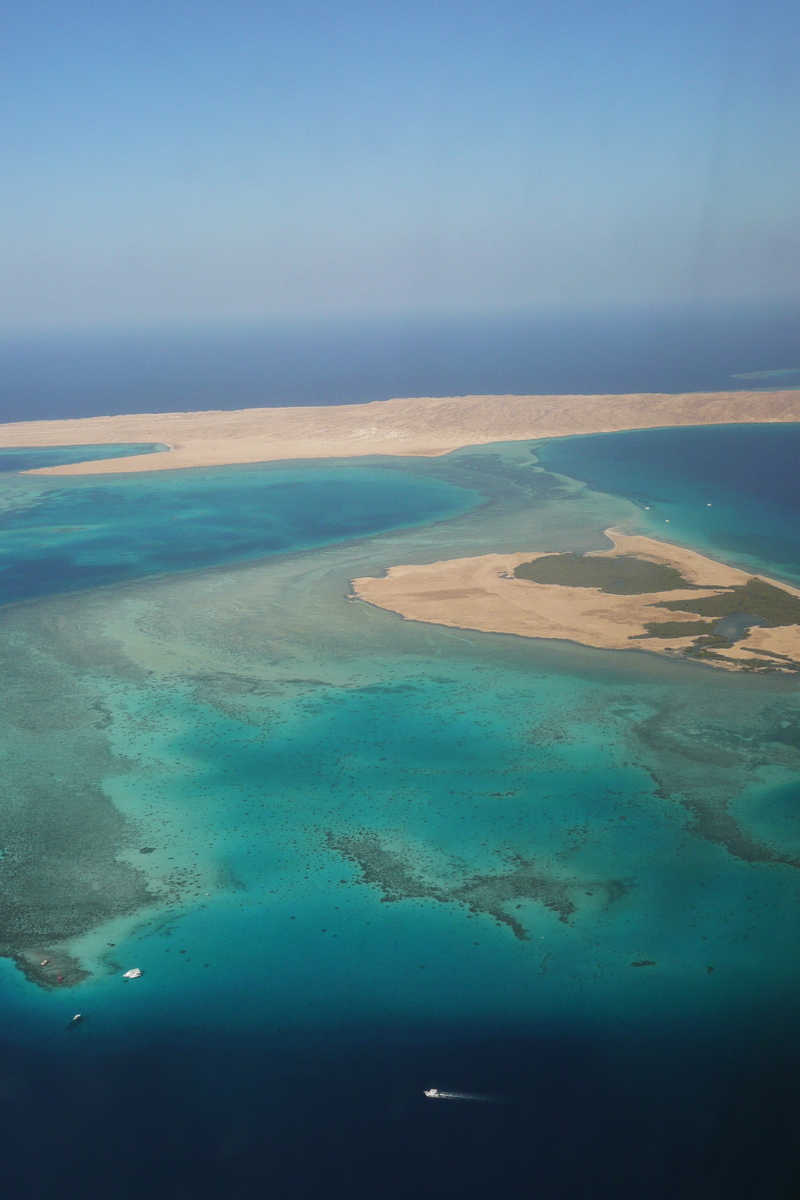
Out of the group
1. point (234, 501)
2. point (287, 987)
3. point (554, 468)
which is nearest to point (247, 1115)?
point (287, 987)

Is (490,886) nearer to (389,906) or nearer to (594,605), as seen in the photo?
(389,906)

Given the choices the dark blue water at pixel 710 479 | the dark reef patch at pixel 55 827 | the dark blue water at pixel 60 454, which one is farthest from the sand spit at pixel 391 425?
the dark reef patch at pixel 55 827

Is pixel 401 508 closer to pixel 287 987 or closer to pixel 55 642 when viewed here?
pixel 55 642

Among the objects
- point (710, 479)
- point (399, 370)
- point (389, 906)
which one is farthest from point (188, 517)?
point (399, 370)

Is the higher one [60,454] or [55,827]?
[60,454]

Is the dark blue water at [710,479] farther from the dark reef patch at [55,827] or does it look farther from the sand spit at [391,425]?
the dark reef patch at [55,827]
